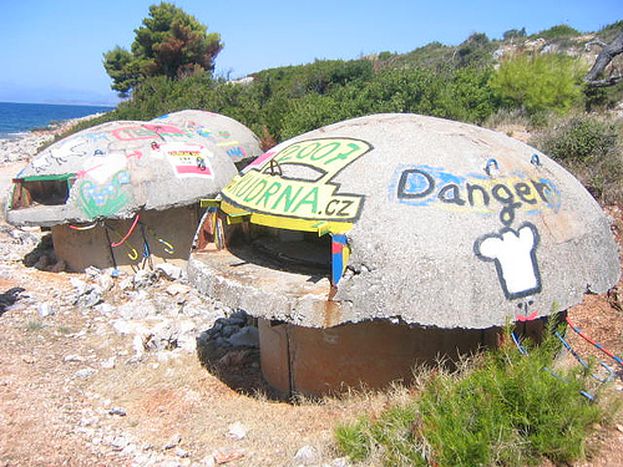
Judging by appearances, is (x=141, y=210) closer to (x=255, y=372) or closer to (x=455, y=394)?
(x=255, y=372)

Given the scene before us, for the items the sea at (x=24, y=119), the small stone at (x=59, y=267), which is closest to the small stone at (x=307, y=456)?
the small stone at (x=59, y=267)

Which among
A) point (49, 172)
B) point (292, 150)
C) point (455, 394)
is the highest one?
point (292, 150)

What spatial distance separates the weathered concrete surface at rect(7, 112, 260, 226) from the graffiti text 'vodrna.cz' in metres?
5.31

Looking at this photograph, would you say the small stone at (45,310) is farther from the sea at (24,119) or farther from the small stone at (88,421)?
the sea at (24,119)

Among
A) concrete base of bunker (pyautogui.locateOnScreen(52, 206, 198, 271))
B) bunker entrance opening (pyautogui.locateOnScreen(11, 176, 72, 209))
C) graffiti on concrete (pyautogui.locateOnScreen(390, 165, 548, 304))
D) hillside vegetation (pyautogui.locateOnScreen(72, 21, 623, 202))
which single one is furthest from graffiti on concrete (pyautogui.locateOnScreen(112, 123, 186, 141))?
graffiti on concrete (pyautogui.locateOnScreen(390, 165, 548, 304))

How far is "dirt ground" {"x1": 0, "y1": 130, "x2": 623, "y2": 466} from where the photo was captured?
4.71 metres

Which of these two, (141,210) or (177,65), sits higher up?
(177,65)

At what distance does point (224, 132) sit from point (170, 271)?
563 cm

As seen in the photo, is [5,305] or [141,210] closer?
[5,305]

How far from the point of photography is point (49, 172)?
9305 millimetres

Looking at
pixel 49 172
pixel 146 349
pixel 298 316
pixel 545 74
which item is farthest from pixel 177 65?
pixel 298 316

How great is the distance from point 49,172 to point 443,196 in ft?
24.2

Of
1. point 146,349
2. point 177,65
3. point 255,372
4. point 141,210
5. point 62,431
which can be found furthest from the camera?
point 177,65

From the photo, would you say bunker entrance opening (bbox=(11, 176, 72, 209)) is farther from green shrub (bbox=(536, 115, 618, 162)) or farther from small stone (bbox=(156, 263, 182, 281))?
green shrub (bbox=(536, 115, 618, 162))
